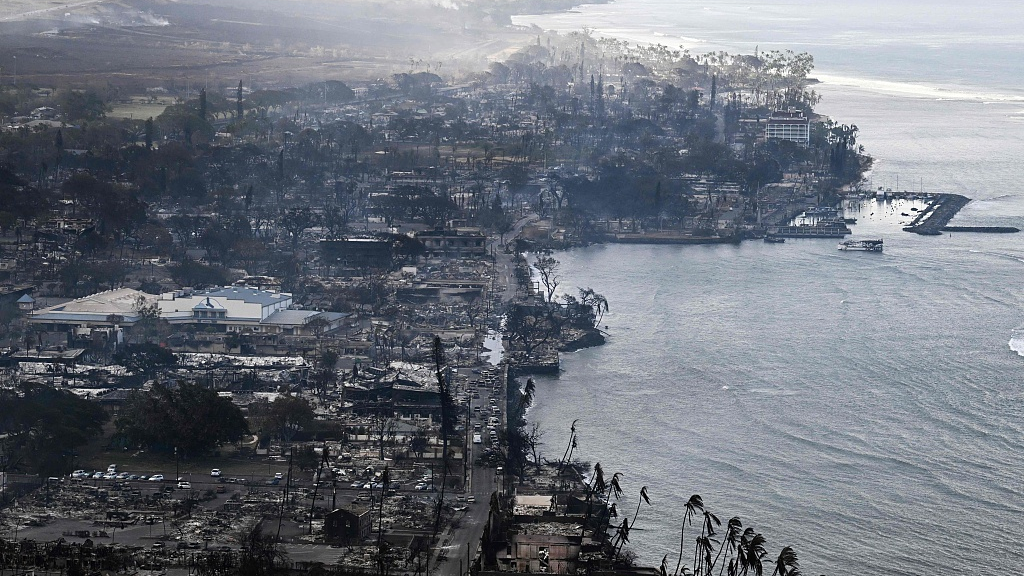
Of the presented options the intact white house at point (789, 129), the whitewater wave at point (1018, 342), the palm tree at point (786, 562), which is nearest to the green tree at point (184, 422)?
the palm tree at point (786, 562)

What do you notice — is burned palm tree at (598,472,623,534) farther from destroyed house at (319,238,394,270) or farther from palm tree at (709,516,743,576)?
destroyed house at (319,238,394,270)

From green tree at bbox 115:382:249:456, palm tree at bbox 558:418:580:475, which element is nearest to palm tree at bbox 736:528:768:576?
palm tree at bbox 558:418:580:475

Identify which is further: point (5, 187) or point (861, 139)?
point (861, 139)

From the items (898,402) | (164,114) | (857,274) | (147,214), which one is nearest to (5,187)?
(147,214)

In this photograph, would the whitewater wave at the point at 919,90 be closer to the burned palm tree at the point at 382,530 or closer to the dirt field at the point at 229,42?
the dirt field at the point at 229,42

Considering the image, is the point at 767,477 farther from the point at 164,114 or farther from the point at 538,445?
the point at 164,114

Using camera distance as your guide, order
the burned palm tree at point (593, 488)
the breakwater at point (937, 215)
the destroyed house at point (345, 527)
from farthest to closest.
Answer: the breakwater at point (937, 215) → the burned palm tree at point (593, 488) → the destroyed house at point (345, 527)

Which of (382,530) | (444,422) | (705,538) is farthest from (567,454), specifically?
(705,538)
